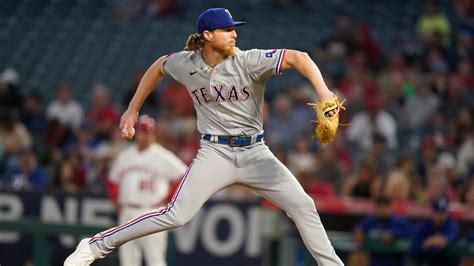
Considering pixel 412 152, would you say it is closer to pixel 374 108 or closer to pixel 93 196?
pixel 374 108

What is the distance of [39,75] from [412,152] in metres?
6.46

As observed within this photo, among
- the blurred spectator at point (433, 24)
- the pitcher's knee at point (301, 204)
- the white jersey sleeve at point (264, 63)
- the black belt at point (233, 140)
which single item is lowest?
the pitcher's knee at point (301, 204)

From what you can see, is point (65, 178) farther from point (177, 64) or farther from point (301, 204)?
point (301, 204)

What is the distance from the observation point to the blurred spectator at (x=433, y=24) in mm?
14930

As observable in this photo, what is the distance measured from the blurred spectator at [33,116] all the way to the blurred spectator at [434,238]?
6718 millimetres

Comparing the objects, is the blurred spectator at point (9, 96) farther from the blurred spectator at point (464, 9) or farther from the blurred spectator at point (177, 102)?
the blurred spectator at point (464, 9)

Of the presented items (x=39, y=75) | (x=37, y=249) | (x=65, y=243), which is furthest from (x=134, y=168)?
(x=39, y=75)

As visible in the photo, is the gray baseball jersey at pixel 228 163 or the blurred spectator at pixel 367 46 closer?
the gray baseball jersey at pixel 228 163

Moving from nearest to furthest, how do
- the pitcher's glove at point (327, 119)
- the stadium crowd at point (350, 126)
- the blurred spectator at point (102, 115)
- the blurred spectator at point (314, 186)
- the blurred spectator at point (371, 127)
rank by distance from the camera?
the pitcher's glove at point (327, 119)
the blurred spectator at point (314, 186)
the stadium crowd at point (350, 126)
the blurred spectator at point (371, 127)
the blurred spectator at point (102, 115)

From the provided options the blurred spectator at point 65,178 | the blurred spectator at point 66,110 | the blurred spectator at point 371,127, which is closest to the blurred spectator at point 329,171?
the blurred spectator at point 371,127

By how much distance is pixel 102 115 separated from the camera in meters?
14.3

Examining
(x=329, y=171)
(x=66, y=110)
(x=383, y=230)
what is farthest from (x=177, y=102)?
(x=383, y=230)

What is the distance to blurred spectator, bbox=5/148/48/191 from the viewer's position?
12.7 m

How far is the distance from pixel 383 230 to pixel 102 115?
551cm
